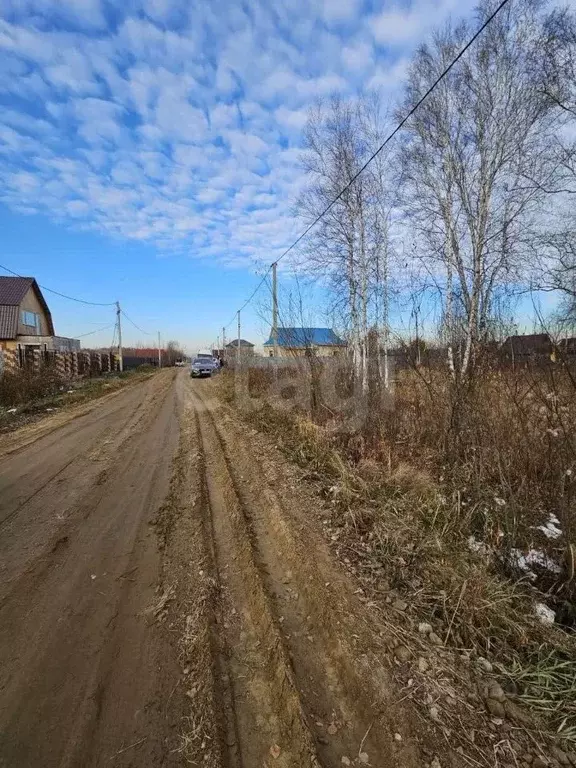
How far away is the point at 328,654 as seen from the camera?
2.57 metres

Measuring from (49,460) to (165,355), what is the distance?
3075 inches

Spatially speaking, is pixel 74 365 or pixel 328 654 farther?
pixel 74 365

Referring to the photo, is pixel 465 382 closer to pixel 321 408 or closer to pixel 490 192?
pixel 321 408

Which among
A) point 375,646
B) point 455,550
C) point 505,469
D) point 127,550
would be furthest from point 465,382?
point 127,550

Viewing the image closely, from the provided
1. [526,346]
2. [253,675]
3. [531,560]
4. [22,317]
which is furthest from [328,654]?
[22,317]

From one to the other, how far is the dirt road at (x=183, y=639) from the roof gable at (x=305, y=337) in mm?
4645

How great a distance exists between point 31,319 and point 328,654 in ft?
141

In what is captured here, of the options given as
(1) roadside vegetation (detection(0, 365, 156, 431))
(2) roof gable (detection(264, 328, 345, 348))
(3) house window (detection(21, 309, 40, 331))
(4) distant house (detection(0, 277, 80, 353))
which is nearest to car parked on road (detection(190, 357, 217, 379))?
(4) distant house (detection(0, 277, 80, 353))

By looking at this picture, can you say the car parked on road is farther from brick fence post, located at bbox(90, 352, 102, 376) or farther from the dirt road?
the dirt road

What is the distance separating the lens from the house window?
35.6 meters

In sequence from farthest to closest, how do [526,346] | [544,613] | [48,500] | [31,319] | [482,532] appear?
[31,319], [48,500], [526,346], [482,532], [544,613]

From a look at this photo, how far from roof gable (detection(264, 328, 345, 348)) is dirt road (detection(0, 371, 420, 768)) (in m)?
4.65

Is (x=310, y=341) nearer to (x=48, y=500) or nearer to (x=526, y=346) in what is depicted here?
(x=526, y=346)

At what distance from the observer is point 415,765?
6.06 feet
